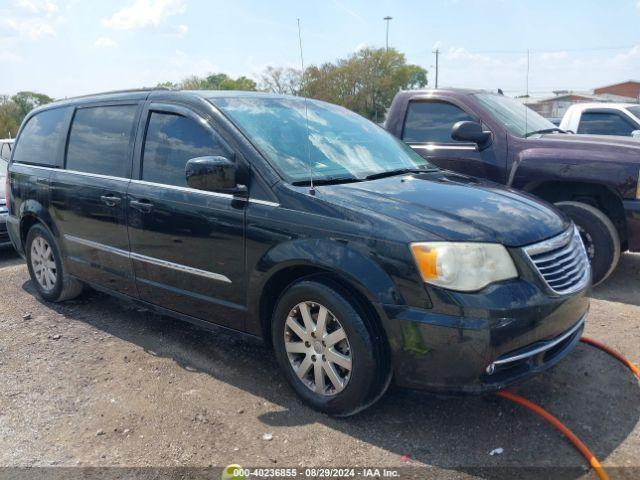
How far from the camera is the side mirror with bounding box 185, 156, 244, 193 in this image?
10.6 feet

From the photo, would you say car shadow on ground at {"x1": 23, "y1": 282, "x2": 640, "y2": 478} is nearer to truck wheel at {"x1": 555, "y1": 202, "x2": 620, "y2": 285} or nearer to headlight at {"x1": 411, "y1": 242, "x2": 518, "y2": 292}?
headlight at {"x1": 411, "y1": 242, "x2": 518, "y2": 292}

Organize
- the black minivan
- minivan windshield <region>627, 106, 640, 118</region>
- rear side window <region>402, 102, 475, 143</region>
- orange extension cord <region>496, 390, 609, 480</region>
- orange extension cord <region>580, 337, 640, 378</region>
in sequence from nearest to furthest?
1. orange extension cord <region>496, 390, 609, 480</region>
2. the black minivan
3. orange extension cord <region>580, 337, 640, 378</region>
4. rear side window <region>402, 102, 475, 143</region>
5. minivan windshield <region>627, 106, 640, 118</region>

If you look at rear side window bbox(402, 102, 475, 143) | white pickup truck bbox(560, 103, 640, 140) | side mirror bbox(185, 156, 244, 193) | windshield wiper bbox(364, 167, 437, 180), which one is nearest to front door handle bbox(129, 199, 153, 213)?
side mirror bbox(185, 156, 244, 193)

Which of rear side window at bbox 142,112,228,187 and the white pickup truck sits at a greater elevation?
the white pickup truck

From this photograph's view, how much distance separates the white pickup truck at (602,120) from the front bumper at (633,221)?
3.83 meters

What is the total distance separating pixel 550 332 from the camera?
287cm

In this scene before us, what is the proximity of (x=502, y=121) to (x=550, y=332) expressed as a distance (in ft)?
10.8

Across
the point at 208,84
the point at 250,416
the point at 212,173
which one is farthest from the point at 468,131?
the point at 208,84

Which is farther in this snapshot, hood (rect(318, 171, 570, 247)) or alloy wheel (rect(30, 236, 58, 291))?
alloy wheel (rect(30, 236, 58, 291))

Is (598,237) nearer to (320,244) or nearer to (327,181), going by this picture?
(327,181)

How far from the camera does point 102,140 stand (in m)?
4.38

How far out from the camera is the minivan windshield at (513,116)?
18.6 feet

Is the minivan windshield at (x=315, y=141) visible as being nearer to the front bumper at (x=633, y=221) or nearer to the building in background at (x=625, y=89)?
the front bumper at (x=633, y=221)

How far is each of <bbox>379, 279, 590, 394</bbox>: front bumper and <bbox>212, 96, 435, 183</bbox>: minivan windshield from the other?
3.60 ft
